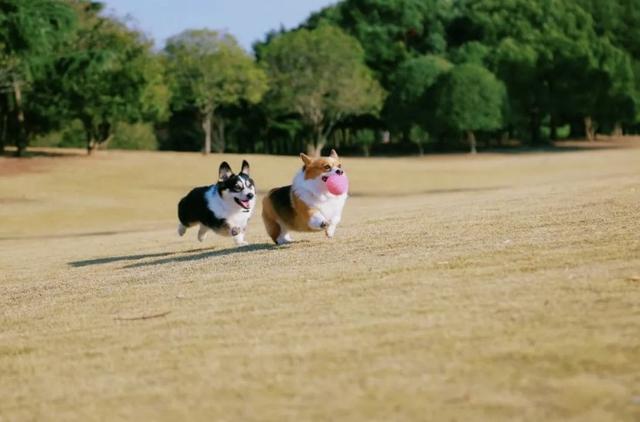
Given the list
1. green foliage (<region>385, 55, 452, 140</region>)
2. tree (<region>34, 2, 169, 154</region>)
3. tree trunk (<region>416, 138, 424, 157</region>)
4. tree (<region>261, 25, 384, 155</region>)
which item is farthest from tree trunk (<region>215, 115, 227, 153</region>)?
tree (<region>34, 2, 169, 154</region>)

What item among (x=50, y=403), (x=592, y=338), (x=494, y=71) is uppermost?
(x=494, y=71)

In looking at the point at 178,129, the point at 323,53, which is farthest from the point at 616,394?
the point at 178,129

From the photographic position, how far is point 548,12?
7994cm

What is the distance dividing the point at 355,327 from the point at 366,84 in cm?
7059

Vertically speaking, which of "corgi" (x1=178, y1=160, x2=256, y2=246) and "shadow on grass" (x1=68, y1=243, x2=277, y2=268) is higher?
"corgi" (x1=178, y1=160, x2=256, y2=246)

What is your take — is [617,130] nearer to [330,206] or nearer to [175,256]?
[175,256]

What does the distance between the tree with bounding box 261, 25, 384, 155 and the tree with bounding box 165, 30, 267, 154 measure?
6178 mm

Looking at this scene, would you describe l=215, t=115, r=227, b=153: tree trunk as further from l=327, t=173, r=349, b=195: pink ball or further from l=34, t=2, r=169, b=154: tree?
l=327, t=173, r=349, b=195: pink ball

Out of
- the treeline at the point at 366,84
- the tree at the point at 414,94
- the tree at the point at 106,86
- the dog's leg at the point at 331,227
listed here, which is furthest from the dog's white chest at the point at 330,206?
the tree at the point at 414,94

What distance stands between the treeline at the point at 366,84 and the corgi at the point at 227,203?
3619 centimetres

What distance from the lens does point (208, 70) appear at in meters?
67.1

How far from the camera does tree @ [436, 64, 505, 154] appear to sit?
73.7m

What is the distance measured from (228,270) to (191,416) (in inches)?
185

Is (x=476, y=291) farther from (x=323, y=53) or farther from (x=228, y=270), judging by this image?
(x=323, y=53)
